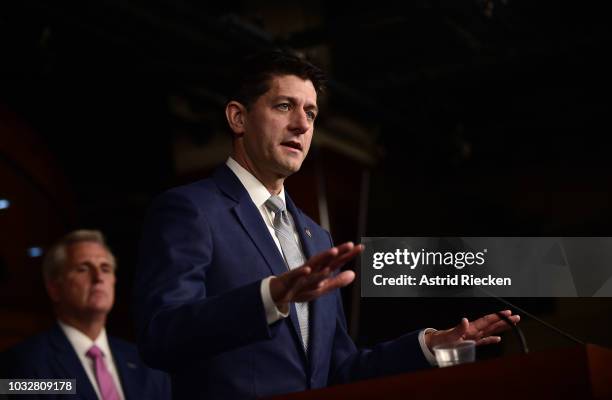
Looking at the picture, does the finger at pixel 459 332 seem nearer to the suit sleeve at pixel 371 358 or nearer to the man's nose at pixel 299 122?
the suit sleeve at pixel 371 358

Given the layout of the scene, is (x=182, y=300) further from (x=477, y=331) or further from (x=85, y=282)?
(x=85, y=282)

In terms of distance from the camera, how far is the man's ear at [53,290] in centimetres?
332

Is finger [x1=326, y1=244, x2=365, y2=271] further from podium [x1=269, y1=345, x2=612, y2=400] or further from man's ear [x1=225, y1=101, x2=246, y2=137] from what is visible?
man's ear [x1=225, y1=101, x2=246, y2=137]

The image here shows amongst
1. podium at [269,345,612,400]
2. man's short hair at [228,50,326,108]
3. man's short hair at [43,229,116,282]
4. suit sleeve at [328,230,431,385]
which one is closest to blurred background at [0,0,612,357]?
man's short hair at [43,229,116,282]

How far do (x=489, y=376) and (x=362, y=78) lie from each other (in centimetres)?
422

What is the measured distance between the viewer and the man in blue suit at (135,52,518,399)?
1.27 m

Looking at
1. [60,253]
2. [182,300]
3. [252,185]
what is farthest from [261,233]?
[60,253]

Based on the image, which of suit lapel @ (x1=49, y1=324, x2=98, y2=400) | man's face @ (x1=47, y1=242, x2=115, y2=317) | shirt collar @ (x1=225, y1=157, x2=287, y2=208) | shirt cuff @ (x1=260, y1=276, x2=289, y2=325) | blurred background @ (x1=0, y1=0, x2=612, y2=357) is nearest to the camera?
shirt cuff @ (x1=260, y1=276, x2=289, y2=325)

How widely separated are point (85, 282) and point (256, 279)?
2.02 meters

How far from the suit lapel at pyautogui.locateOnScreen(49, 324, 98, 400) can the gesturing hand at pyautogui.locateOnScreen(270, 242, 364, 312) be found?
178cm

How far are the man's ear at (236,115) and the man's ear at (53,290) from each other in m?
1.86

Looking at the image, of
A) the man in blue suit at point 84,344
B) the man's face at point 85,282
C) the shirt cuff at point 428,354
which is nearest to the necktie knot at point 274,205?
the shirt cuff at point 428,354

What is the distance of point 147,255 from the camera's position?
1479 millimetres

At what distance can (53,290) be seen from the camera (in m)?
3.35
